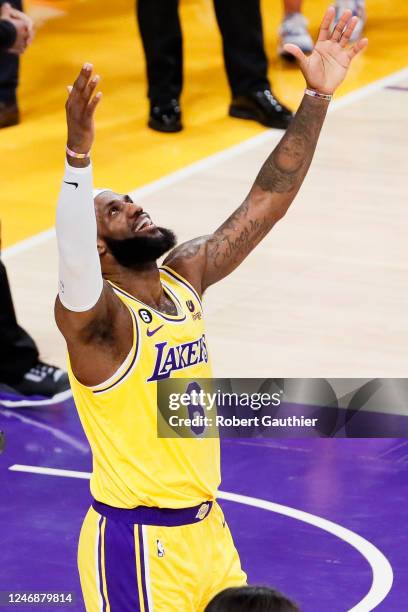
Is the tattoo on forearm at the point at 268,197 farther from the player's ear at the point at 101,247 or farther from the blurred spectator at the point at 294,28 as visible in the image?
the blurred spectator at the point at 294,28

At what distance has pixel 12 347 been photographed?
7.53 metres

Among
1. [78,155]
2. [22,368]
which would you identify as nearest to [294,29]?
[22,368]

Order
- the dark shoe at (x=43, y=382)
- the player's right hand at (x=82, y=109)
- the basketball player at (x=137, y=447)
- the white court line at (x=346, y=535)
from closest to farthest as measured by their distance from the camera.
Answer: the player's right hand at (x=82, y=109)
the basketball player at (x=137, y=447)
the white court line at (x=346, y=535)
the dark shoe at (x=43, y=382)

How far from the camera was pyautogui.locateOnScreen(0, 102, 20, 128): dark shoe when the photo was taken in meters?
12.0

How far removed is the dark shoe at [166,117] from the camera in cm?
1169

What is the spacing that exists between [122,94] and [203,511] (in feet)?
28.2

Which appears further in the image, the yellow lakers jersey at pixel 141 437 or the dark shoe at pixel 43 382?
the dark shoe at pixel 43 382

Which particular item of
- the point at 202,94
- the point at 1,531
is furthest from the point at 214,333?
the point at 202,94

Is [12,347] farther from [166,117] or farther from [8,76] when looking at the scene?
[8,76]

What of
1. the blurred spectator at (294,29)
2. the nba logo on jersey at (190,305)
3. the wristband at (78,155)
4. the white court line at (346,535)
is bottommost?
the blurred spectator at (294,29)

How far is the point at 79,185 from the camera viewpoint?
4.12m

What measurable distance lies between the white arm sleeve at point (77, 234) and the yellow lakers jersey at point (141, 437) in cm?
34

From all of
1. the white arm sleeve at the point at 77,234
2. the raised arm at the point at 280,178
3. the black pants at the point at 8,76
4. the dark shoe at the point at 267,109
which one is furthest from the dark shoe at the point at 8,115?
the white arm sleeve at the point at 77,234

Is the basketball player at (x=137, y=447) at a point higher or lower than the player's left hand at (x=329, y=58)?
lower
